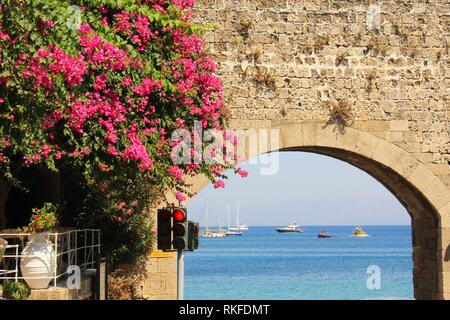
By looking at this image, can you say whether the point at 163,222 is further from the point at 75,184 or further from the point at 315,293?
the point at 315,293

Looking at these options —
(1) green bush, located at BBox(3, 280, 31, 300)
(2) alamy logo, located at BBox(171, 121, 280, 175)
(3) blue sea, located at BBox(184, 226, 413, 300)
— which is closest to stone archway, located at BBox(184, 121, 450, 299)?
(2) alamy logo, located at BBox(171, 121, 280, 175)

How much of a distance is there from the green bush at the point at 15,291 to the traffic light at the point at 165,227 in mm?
1472

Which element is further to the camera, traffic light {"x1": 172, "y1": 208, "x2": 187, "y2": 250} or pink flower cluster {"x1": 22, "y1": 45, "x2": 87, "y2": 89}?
traffic light {"x1": 172, "y1": 208, "x2": 187, "y2": 250}

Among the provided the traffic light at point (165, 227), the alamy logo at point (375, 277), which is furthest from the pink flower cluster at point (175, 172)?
the alamy logo at point (375, 277)

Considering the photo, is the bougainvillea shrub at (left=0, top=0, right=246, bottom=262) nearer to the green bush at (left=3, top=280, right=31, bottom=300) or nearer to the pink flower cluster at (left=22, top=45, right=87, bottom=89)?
the pink flower cluster at (left=22, top=45, right=87, bottom=89)

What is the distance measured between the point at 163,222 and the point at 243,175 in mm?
2276

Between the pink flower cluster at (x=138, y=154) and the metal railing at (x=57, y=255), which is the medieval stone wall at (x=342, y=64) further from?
the pink flower cluster at (x=138, y=154)

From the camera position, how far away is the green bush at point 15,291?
32.5 feet

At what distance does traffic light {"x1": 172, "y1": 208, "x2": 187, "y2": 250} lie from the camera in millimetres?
10031

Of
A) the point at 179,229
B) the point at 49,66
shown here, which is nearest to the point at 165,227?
the point at 179,229

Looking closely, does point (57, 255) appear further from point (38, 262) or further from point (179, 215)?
point (179, 215)

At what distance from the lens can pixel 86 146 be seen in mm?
10547

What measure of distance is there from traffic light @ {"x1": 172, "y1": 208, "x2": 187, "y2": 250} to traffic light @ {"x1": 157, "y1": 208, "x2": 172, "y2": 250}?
0.08m
